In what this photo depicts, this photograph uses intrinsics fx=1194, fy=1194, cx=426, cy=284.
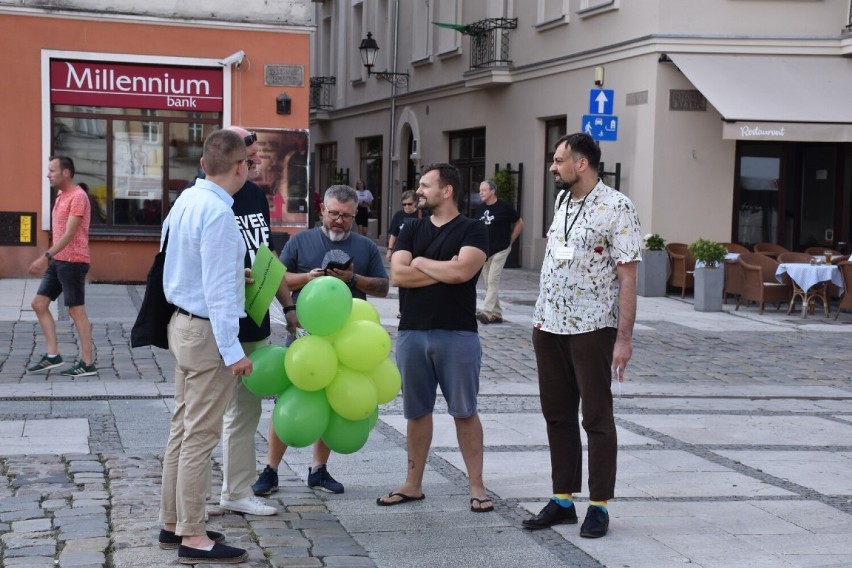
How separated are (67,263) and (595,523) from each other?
605 centimetres

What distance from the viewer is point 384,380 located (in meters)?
6.05

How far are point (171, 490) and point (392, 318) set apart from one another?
32.3ft

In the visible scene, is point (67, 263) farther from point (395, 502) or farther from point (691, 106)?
point (691, 106)

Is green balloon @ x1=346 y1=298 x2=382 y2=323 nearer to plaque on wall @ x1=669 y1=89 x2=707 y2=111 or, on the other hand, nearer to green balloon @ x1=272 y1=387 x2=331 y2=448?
green balloon @ x1=272 y1=387 x2=331 y2=448

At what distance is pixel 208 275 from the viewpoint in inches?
199

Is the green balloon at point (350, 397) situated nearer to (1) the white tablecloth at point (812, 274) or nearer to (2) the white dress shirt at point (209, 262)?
(2) the white dress shirt at point (209, 262)

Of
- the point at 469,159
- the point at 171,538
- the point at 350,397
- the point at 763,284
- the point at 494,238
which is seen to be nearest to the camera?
the point at 171,538

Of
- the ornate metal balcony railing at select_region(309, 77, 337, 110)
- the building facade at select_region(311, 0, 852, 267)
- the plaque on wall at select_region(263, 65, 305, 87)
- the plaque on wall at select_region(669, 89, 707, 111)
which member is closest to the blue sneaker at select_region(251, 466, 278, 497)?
the building facade at select_region(311, 0, 852, 267)

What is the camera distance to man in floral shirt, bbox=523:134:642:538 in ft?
18.8

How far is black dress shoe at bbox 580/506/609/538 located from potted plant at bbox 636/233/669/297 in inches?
556

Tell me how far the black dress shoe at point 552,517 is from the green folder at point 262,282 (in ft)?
5.46

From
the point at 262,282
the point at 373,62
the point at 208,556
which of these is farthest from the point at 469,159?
the point at 208,556

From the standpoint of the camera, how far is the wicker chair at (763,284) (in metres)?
17.5

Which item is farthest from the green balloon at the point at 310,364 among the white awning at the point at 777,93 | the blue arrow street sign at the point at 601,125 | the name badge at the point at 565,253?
the white awning at the point at 777,93
